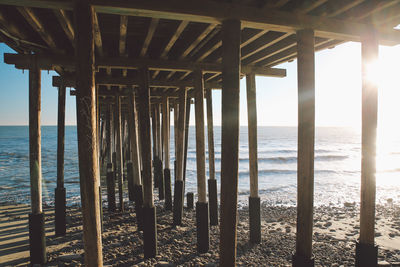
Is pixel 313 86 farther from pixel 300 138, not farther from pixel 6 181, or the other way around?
pixel 6 181

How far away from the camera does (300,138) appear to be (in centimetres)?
332

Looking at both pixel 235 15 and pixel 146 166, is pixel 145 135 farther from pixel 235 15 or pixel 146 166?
pixel 235 15

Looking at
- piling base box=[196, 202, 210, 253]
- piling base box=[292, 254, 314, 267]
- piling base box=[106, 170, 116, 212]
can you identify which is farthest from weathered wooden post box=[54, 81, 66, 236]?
piling base box=[292, 254, 314, 267]

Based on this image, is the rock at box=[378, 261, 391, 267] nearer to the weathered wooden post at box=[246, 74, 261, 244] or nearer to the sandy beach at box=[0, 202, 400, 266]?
the sandy beach at box=[0, 202, 400, 266]

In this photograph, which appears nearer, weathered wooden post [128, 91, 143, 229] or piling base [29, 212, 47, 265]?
piling base [29, 212, 47, 265]

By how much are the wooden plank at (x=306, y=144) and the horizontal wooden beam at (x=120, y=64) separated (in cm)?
241

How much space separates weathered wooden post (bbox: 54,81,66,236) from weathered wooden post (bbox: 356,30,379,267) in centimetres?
603

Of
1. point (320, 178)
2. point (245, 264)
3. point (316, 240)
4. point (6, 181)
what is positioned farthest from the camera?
point (320, 178)

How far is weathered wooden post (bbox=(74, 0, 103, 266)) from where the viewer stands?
2.50m

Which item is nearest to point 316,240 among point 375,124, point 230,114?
point 375,124

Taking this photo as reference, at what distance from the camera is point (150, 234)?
4953mm

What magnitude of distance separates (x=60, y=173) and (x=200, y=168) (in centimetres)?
346

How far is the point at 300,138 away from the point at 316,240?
464 cm

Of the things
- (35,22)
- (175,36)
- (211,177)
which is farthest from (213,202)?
(35,22)
